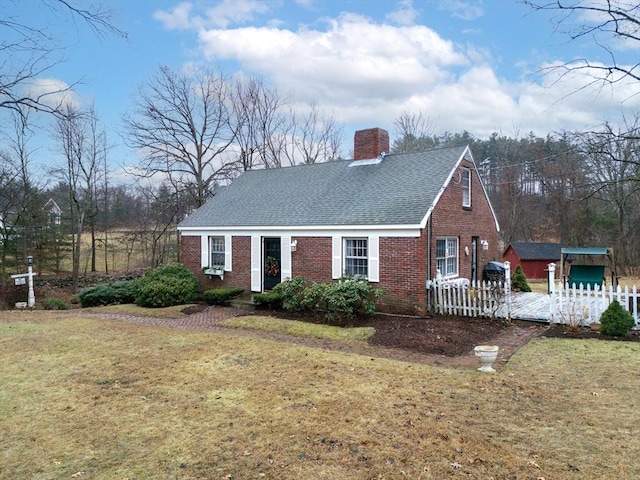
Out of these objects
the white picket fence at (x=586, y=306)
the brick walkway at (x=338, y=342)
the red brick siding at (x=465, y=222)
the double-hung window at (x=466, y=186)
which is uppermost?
the double-hung window at (x=466, y=186)

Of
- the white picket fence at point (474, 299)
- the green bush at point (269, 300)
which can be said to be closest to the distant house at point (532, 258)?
the white picket fence at point (474, 299)

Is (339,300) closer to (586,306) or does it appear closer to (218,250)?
(586,306)

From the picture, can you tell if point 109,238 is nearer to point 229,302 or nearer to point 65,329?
point 229,302

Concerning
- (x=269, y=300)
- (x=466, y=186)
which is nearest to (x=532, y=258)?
(x=466, y=186)

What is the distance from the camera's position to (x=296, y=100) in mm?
30219

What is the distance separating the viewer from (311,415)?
200 inches

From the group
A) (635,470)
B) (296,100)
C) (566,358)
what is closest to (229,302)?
(566,358)

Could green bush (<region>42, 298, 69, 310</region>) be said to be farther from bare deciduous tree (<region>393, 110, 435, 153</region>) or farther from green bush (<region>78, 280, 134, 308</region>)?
bare deciduous tree (<region>393, 110, 435, 153</region>)

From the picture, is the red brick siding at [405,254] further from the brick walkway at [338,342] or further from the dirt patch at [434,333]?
the brick walkway at [338,342]

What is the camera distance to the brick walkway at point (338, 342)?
7.91 m

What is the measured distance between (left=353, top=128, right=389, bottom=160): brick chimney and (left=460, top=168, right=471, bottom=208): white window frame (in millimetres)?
3183

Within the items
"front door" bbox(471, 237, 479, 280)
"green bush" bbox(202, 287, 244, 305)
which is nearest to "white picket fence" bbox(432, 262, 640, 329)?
"front door" bbox(471, 237, 479, 280)

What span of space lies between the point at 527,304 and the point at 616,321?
150 inches

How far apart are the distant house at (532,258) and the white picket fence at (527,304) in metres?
11.6
